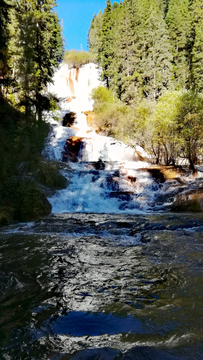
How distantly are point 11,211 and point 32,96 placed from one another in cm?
1257

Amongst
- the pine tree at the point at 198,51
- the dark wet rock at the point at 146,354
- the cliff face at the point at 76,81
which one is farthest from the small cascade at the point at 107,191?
the cliff face at the point at 76,81

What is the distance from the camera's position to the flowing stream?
2.46 meters

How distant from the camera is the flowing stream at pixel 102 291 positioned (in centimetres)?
246

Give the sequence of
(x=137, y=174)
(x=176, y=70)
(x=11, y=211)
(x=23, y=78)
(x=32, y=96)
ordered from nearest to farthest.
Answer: (x=11, y=211)
(x=137, y=174)
(x=23, y=78)
(x=32, y=96)
(x=176, y=70)

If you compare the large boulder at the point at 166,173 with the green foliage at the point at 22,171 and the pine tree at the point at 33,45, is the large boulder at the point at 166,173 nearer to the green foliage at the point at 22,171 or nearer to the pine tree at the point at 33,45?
the green foliage at the point at 22,171

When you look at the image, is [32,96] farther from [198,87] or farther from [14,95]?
[198,87]

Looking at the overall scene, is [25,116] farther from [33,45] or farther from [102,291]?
[102,291]

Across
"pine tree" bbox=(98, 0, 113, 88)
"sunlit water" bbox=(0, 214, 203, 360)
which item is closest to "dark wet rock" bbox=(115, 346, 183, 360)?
"sunlit water" bbox=(0, 214, 203, 360)

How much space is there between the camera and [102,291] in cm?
369

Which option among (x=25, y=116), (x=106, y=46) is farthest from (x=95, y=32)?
(x=25, y=116)

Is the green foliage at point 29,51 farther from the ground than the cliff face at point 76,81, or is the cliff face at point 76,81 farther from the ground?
the cliff face at point 76,81

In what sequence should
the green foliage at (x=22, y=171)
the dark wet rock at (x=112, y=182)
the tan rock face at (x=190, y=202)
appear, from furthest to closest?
the dark wet rock at (x=112, y=182)
the tan rock face at (x=190, y=202)
the green foliage at (x=22, y=171)

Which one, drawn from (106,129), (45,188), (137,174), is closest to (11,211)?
(45,188)

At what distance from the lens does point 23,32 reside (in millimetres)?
18828
